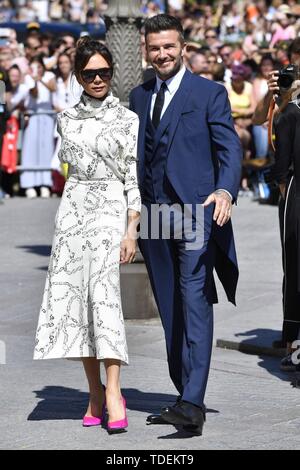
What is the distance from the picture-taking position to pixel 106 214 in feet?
22.7

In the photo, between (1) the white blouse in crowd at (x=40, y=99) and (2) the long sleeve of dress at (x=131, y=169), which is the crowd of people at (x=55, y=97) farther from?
(2) the long sleeve of dress at (x=131, y=169)

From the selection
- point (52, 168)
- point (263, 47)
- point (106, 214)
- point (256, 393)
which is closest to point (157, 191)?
point (106, 214)

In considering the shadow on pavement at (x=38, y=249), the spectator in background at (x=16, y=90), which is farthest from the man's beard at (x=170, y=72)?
the spectator in background at (x=16, y=90)

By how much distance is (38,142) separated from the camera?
19344 millimetres

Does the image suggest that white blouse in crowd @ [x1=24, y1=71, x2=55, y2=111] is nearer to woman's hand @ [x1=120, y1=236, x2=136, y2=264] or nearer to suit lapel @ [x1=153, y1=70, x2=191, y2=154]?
suit lapel @ [x1=153, y1=70, x2=191, y2=154]

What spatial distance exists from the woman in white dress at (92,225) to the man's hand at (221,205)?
1.33ft

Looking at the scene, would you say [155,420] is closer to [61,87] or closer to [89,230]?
[89,230]

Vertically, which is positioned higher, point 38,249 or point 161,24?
point 161,24

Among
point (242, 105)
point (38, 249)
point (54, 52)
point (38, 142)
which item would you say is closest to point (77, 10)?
point (54, 52)

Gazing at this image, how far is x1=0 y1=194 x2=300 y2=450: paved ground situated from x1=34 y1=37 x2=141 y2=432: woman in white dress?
367 mm

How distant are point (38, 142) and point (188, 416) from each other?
1288 centimetres

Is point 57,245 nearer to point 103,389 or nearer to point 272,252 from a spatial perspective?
point 103,389

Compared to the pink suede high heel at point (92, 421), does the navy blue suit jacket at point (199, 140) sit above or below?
above

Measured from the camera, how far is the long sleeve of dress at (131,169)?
6863 millimetres
